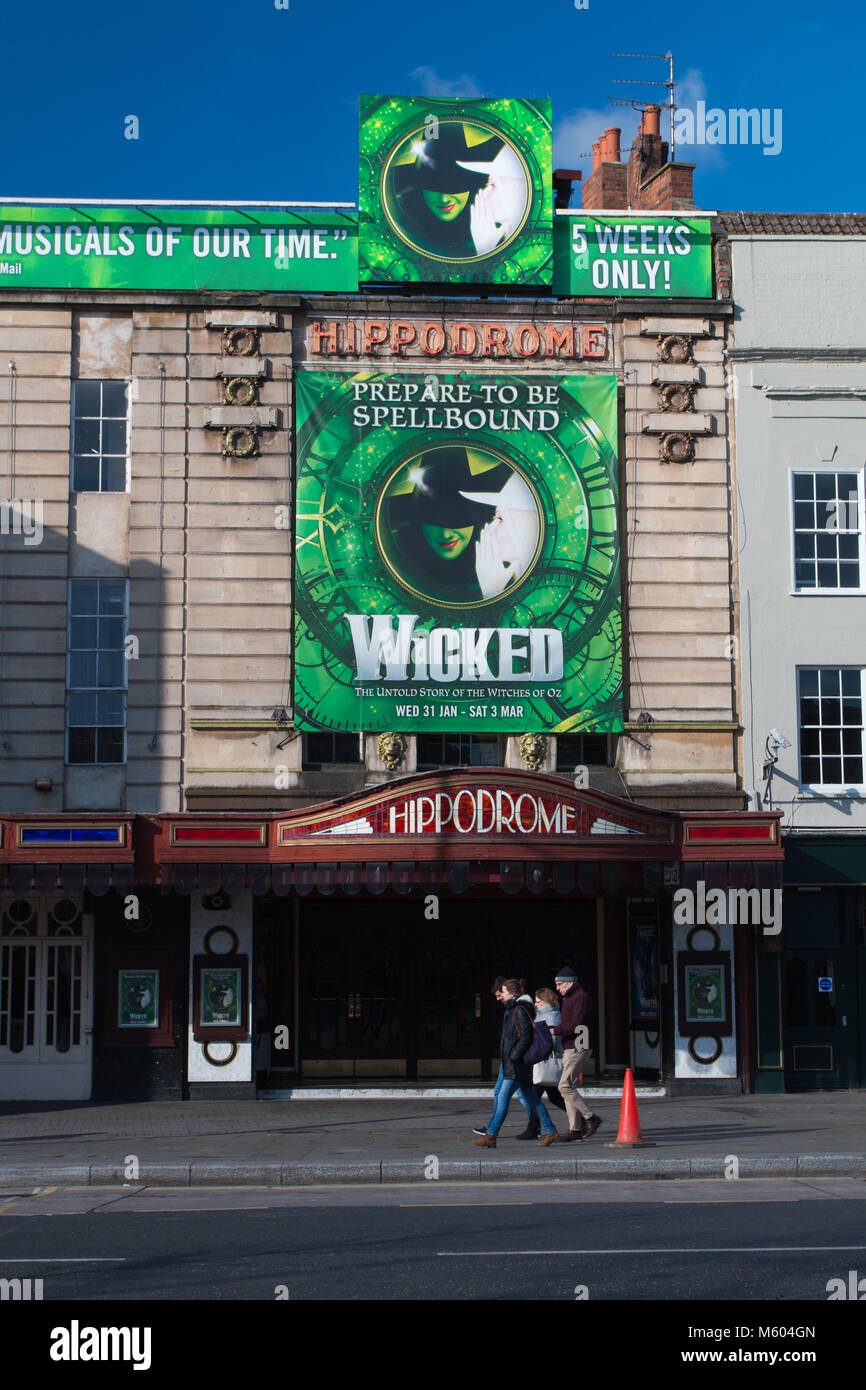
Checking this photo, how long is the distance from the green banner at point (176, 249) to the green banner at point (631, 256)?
3396 mm

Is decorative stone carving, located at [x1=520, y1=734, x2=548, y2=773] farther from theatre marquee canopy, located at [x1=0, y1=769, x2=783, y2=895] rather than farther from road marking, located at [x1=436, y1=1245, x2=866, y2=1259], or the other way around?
road marking, located at [x1=436, y1=1245, x2=866, y2=1259]

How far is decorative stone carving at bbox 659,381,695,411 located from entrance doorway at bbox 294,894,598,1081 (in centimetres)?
785

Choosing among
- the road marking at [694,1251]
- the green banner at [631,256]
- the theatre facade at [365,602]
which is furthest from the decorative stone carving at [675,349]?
the road marking at [694,1251]

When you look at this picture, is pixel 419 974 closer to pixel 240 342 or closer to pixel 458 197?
pixel 240 342

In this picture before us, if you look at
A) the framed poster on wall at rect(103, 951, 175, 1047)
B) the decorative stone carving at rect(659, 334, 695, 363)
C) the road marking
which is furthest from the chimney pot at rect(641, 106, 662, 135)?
the road marking

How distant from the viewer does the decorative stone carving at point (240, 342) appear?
22812 millimetres

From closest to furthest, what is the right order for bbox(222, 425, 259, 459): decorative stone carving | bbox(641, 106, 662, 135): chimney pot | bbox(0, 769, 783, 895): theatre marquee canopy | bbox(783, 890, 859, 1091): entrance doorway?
bbox(0, 769, 783, 895): theatre marquee canopy → bbox(783, 890, 859, 1091): entrance doorway → bbox(222, 425, 259, 459): decorative stone carving → bbox(641, 106, 662, 135): chimney pot

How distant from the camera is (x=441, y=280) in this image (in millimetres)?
23078

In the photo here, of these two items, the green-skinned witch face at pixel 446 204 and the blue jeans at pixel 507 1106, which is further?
the green-skinned witch face at pixel 446 204

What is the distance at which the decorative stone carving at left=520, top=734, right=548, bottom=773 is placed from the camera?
73.4 ft

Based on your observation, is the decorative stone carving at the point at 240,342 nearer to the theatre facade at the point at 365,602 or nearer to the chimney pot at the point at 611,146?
the theatre facade at the point at 365,602

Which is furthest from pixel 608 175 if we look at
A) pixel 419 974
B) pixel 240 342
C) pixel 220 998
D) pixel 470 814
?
pixel 220 998

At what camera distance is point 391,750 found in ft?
72.9

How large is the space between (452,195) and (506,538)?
18.0 feet
